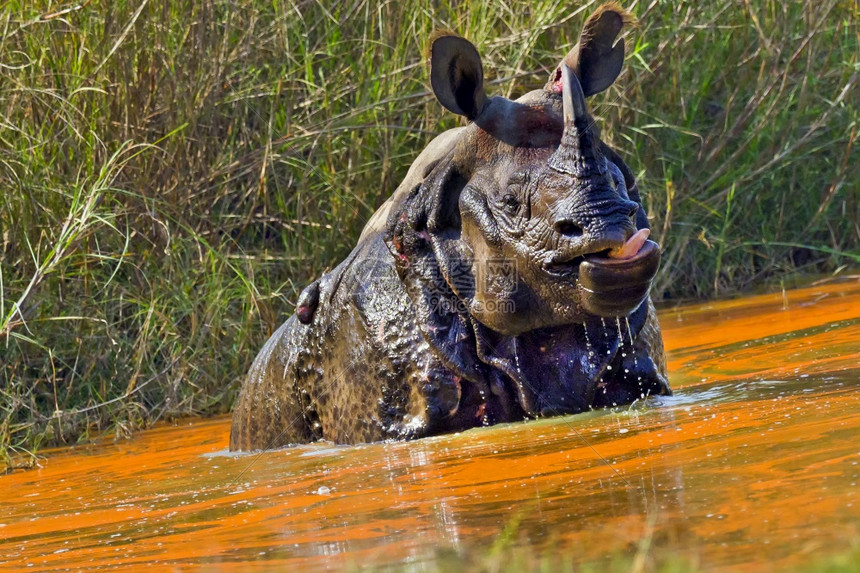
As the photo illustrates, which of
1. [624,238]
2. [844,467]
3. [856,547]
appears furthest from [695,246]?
[856,547]

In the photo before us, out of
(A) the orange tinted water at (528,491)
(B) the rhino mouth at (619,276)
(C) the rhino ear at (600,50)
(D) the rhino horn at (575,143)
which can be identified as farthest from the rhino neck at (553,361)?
(C) the rhino ear at (600,50)

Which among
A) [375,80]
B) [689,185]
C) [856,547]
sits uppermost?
[375,80]

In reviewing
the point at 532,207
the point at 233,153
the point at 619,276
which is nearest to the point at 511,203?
the point at 532,207

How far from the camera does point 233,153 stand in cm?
785

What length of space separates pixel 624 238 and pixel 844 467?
1.41 metres

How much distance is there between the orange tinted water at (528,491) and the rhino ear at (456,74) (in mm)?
1133

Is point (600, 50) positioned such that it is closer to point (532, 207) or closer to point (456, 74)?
point (456, 74)

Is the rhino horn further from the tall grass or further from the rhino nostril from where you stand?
the tall grass

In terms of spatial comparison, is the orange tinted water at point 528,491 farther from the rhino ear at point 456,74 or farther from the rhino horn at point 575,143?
the rhino ear at point 456,74

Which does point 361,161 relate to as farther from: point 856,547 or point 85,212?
point 856,547

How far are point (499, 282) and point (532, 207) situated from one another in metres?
0.28

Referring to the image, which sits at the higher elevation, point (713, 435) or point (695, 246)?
point (695, 246)

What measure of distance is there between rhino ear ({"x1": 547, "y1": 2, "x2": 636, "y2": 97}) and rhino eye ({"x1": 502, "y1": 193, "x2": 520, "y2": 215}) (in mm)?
613

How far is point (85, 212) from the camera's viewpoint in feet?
20.3
